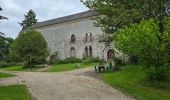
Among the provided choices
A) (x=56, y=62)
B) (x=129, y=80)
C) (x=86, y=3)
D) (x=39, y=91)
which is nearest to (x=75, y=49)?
(x=56, y=62)

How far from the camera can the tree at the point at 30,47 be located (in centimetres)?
5566

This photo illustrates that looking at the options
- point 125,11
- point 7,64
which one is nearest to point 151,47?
point 125,11

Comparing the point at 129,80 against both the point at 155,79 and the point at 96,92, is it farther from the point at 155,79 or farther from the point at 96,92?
the point at 96,92

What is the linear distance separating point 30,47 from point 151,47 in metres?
34.9

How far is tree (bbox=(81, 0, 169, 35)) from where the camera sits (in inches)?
1212

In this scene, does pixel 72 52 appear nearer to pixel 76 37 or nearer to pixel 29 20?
pixel 76 37

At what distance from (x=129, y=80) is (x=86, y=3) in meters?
14.4

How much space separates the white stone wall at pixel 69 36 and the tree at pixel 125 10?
71.5 feet

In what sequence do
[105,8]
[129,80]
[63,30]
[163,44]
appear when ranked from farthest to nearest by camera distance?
[63,30] < [105,8] < [129,80] < [163,44]

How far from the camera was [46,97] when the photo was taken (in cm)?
1802

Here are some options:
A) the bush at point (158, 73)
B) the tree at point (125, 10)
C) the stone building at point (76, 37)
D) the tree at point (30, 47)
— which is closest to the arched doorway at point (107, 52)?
the stone building at point (76, 37)

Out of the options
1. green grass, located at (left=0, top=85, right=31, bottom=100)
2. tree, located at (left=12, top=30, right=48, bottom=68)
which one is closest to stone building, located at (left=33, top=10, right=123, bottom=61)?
tree, located at (left=12, top=30, right=48, bottom=68)

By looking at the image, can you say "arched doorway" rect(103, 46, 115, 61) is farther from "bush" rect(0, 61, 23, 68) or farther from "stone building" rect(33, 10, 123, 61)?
"bush" rect(0, 61, 23, 68)

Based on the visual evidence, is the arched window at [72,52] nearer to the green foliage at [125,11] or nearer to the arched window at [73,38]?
the arched window at [73,38]
